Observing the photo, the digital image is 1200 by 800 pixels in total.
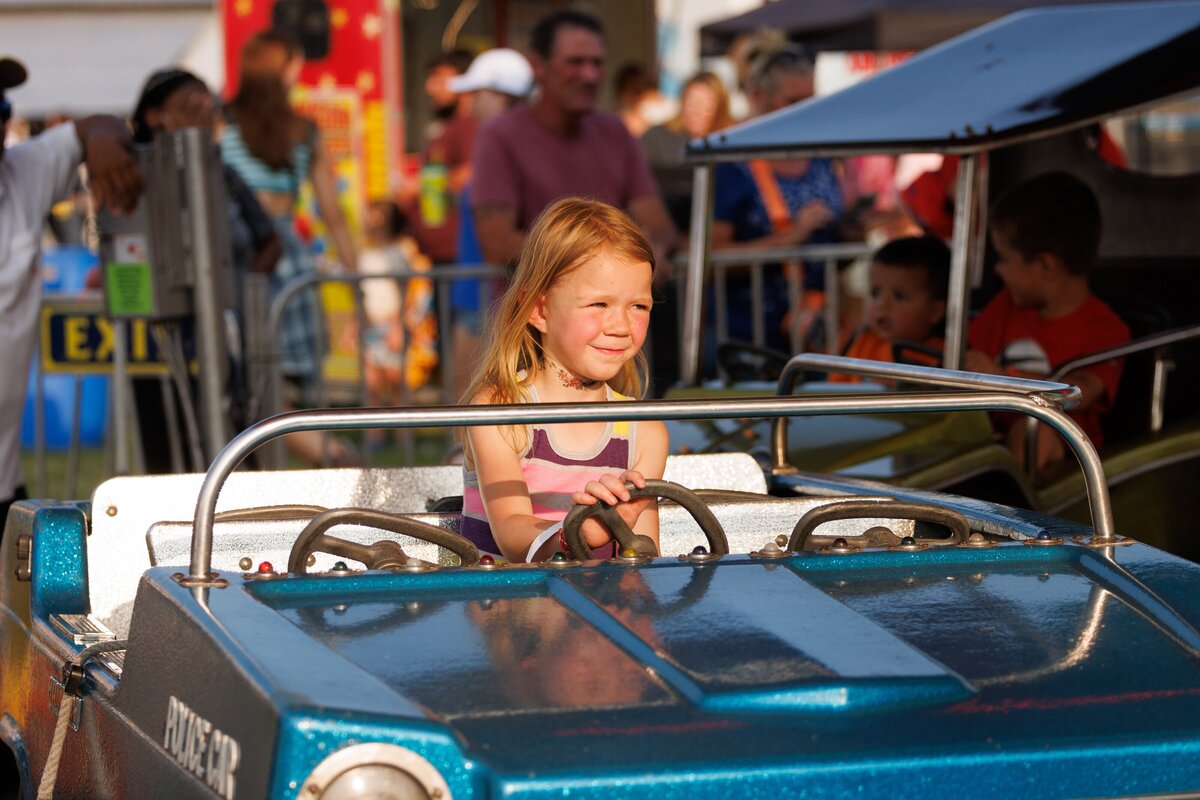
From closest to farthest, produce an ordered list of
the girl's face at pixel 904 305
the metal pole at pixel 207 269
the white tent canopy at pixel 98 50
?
the metal pole at pixel 207 269 < the girl's face at pixel 904 305 < the white tent canopy at pixel 98 50

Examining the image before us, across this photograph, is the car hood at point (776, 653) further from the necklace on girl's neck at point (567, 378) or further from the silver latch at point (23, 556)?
the silver latch at point (23, 556)

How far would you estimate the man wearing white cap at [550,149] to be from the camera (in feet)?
25.0

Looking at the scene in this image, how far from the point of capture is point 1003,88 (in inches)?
226

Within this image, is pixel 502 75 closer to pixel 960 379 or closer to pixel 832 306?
pixel 832 306

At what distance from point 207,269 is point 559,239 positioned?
112 inches

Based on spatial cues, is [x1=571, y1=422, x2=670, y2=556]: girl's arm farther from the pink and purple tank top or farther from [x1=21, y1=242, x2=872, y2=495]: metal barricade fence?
[x1=21, y1=242, x2=872, y2=495]: metal barricade fence

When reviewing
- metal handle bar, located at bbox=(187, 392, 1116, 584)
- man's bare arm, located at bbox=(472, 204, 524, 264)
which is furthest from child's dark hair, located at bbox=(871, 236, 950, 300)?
metal handle bar, located at bbox=(187, 392, 1116, 584)

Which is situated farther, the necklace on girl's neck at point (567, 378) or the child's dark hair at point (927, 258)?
the child's dark hair at point (927, 258)

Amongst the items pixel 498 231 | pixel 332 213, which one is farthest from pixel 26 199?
pixel 332 213

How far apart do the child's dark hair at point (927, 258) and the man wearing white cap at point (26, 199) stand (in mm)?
2490

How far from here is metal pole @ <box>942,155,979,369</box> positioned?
18.6 ft

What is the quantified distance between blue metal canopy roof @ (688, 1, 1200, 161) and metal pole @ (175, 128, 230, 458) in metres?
1.62

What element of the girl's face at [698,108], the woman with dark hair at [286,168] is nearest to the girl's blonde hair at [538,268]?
the woman with dark hair at [286,168]

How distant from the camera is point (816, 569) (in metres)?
3.00
